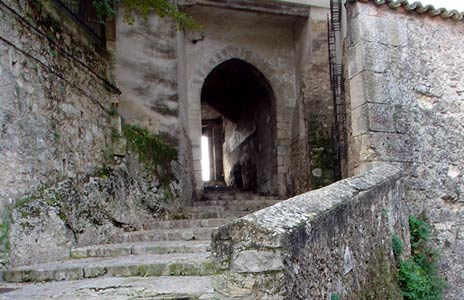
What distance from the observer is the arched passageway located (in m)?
9.19

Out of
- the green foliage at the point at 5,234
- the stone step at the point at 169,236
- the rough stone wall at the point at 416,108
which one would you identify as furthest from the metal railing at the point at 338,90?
the green foliage at the point at 5,234

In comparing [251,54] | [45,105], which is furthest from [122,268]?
[251,54]

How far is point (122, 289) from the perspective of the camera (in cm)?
293

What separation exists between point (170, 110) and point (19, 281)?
3801 mm

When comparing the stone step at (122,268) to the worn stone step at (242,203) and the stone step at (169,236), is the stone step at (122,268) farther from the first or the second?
the worn stone step at (242,203)

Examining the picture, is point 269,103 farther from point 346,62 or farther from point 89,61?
point 89,61

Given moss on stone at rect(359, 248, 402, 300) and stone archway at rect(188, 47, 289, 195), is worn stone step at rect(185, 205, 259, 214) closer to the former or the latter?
stone archway at rect(188, 47, 289, 195)

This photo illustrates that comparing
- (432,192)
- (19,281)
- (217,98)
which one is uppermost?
(217,98)

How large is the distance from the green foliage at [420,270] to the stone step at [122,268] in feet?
6.53

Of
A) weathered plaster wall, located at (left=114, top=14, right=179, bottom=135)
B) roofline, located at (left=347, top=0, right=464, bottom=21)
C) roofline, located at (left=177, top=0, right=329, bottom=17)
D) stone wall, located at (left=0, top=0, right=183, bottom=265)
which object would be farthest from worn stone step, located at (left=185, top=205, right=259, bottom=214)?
roofline, located at (left=177, top=0, right=329, bottom=17)

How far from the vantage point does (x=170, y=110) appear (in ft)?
22.5

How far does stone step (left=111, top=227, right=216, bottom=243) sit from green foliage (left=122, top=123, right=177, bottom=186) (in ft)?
4.43

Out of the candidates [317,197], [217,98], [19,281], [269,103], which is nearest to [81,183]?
[19,281]

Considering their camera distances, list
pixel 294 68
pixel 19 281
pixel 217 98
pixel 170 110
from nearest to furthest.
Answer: pixel 19 281
pixel 170 110
pixel 294 68
pixel 217 98
